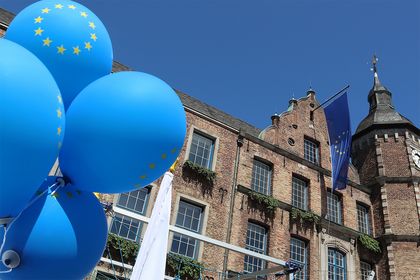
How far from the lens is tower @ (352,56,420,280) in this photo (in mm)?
16250

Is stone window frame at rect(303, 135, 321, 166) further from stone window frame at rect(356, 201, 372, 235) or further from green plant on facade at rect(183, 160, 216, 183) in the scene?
green plant on facade at rect(183, 160, 216, 183)

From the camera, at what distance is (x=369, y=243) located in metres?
16.4

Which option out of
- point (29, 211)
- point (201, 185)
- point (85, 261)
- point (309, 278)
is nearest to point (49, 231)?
point (29, 211)

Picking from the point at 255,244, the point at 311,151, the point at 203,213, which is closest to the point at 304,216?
the point at 255,244

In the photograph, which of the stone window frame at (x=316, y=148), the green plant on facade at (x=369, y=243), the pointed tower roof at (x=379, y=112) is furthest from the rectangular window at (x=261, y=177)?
the pointed tower roof at (x=379, y=112)

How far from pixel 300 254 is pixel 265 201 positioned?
2440 mm

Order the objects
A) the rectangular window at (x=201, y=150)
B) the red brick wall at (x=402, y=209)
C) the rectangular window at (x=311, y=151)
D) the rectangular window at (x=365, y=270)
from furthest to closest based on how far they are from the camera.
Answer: the rectangular window at (x=311, y=151)
the red brick wall at (x=402, y=209)
the rectangular window at (x=365, y=270)
the rectangular window at (x=201, y=150)

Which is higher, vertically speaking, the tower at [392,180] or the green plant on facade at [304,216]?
the tower at [392,180]

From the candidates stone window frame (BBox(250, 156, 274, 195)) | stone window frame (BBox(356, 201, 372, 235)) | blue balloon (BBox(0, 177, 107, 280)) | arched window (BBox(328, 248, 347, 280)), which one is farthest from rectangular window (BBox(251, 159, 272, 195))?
blue balloon (BBox(0, 177, 107, 280))

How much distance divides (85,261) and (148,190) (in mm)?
9586

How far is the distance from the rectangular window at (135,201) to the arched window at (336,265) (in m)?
7.65

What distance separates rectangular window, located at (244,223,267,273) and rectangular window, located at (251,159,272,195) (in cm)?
150

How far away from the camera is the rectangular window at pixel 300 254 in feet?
46.6

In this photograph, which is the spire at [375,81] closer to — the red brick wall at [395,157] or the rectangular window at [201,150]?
the red brick wall at [395,157]
